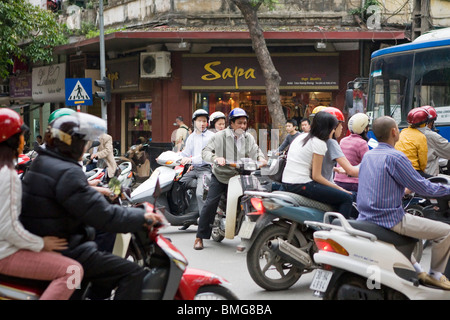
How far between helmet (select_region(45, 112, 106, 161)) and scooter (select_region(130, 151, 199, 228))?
5.43m

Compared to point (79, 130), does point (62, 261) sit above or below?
below

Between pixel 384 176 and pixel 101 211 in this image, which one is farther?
pixel 384 176

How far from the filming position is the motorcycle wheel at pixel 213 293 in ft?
12.6

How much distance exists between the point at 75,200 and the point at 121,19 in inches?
721

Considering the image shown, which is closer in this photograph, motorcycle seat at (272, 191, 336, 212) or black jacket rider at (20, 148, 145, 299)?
black jacket rider at (20, 148, 145, 299)

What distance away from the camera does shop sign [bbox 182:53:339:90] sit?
18.6m

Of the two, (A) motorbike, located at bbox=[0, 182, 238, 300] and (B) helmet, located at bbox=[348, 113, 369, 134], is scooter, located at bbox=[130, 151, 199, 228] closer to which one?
(B) helmet, located at bbox=[348, 113, 369, 134]

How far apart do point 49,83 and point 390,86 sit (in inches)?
688

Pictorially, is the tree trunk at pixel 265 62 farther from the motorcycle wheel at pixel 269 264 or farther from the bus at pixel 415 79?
the motorcycle wheel at pixel 269 264

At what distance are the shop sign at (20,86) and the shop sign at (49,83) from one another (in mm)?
668

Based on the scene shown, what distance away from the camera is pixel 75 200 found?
3.52 metres

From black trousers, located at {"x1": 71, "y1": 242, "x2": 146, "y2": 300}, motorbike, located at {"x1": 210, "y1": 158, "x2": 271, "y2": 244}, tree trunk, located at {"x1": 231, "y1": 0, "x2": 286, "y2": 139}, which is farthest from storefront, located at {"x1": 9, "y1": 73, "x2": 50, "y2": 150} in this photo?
black trousers, located at {"x1": 71, "y1": 242, "x2": 146, "y2": 300}

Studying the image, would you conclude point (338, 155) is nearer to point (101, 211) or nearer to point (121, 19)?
point (101, 211)
